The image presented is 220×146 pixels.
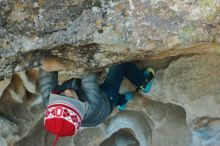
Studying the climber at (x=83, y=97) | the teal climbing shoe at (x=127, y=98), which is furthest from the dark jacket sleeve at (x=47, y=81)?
the teal climbing shoe at (x=127, y=98)

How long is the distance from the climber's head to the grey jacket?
8cm

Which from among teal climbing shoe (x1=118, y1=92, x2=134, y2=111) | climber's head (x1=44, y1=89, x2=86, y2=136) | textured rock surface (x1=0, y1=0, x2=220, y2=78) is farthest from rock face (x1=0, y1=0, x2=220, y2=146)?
teal climbing shoe (x1=118, y1=92, x2=134, y2=111)

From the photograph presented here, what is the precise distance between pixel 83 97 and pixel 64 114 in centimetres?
20

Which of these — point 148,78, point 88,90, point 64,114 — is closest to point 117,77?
point 148,78

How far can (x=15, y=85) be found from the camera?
238cm

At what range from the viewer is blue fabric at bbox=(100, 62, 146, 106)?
2162 mm

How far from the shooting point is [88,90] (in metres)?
1.95

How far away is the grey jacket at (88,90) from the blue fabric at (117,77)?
0.30ft

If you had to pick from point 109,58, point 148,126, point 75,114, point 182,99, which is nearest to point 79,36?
point 109,58

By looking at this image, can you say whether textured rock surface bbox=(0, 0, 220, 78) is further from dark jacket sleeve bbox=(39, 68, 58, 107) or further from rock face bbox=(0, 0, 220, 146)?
dark jacket sleeve bbox=(39, 68, 58, 107)

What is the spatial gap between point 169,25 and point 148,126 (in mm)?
934

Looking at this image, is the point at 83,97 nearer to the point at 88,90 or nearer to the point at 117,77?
the point at 88,90

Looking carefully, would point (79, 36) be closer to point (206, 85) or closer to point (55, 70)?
point (55, 70)

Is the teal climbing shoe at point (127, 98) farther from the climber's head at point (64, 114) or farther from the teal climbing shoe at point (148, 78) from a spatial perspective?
the climber's head at point (64, 114)
